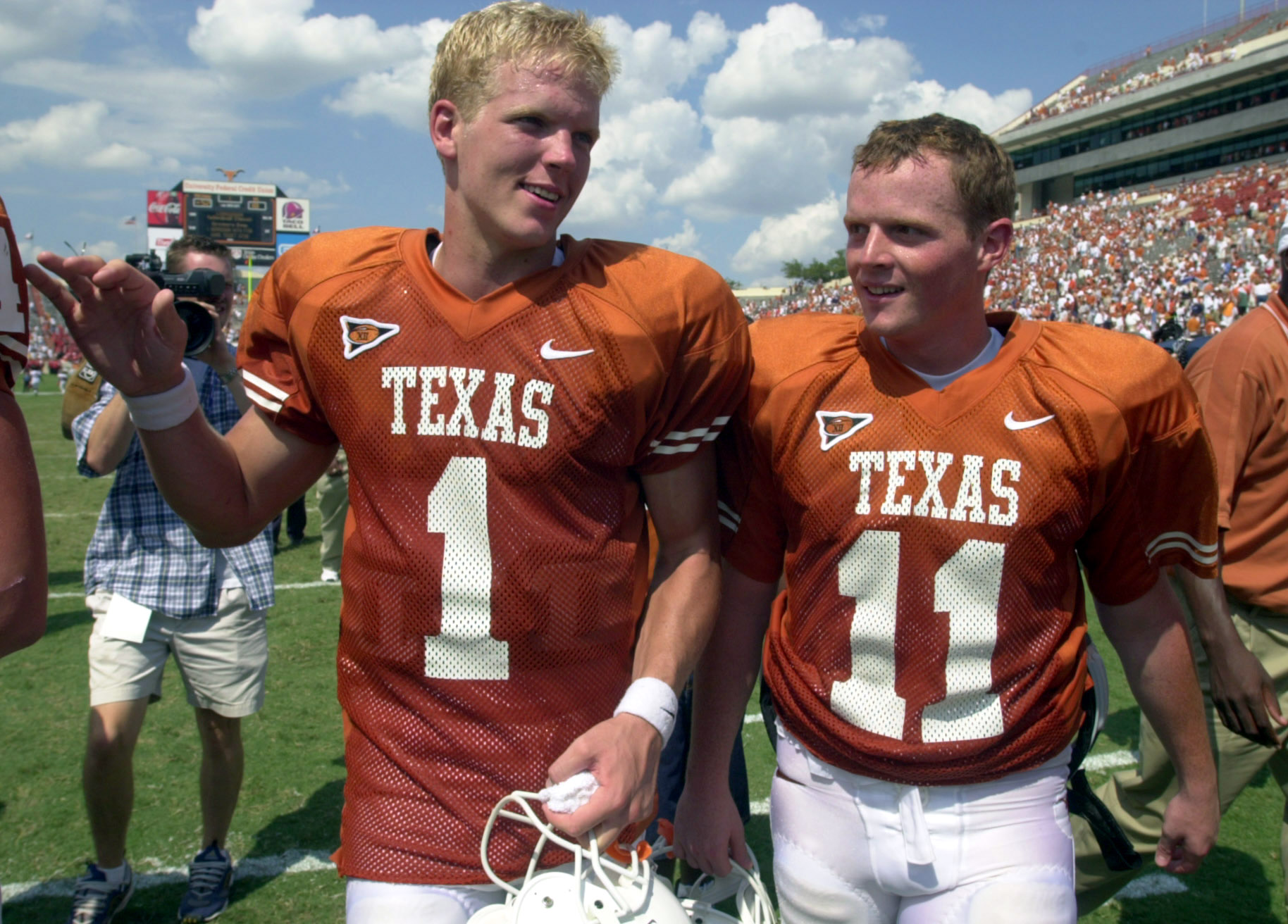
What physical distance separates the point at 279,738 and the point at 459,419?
3582mm

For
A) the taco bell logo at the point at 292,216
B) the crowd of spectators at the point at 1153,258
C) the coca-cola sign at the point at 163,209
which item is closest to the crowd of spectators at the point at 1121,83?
the crowd of spectators at the point at 1153,258

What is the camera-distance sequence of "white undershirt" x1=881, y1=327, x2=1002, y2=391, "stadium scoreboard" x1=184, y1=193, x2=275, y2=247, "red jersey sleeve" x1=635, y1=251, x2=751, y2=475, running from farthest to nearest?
"stadium scoreboard" x1=184, y1=193, x2=275, y2=247, "white undershirt" x1=881, y1=327, x2=1002, y2=391, "red jersey sleeve" x1=635, y1=251, x2=751, y2=475

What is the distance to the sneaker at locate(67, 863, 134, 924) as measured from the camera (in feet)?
10.3

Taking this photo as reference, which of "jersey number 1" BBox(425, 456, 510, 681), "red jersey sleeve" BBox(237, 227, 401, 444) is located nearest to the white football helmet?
"jersey number 1" BBox(425, 456, 510, 681)

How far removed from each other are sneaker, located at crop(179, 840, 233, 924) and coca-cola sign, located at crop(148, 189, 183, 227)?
58.8 m

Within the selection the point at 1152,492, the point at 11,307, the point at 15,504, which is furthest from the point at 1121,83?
the point at 15,504

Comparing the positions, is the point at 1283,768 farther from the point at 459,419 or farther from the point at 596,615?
the point at 459,419

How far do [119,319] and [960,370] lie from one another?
1505mm

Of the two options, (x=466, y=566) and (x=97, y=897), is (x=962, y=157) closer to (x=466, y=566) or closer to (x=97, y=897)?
(x=466, y=566)

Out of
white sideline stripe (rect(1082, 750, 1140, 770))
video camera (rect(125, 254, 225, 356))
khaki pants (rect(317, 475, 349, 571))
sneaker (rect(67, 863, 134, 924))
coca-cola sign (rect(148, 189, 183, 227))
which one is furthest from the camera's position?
coca-cola sign (rect(148, 189, 183, 227))

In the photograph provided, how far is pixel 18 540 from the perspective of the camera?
120cm

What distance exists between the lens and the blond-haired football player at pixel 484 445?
173 cm

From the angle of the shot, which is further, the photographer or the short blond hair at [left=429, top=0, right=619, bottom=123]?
the photographer

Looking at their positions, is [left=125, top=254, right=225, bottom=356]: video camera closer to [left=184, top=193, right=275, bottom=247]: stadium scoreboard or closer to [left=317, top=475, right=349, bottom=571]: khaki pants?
[left=317, top=475, right=349, bottom=571]: khaki pants
